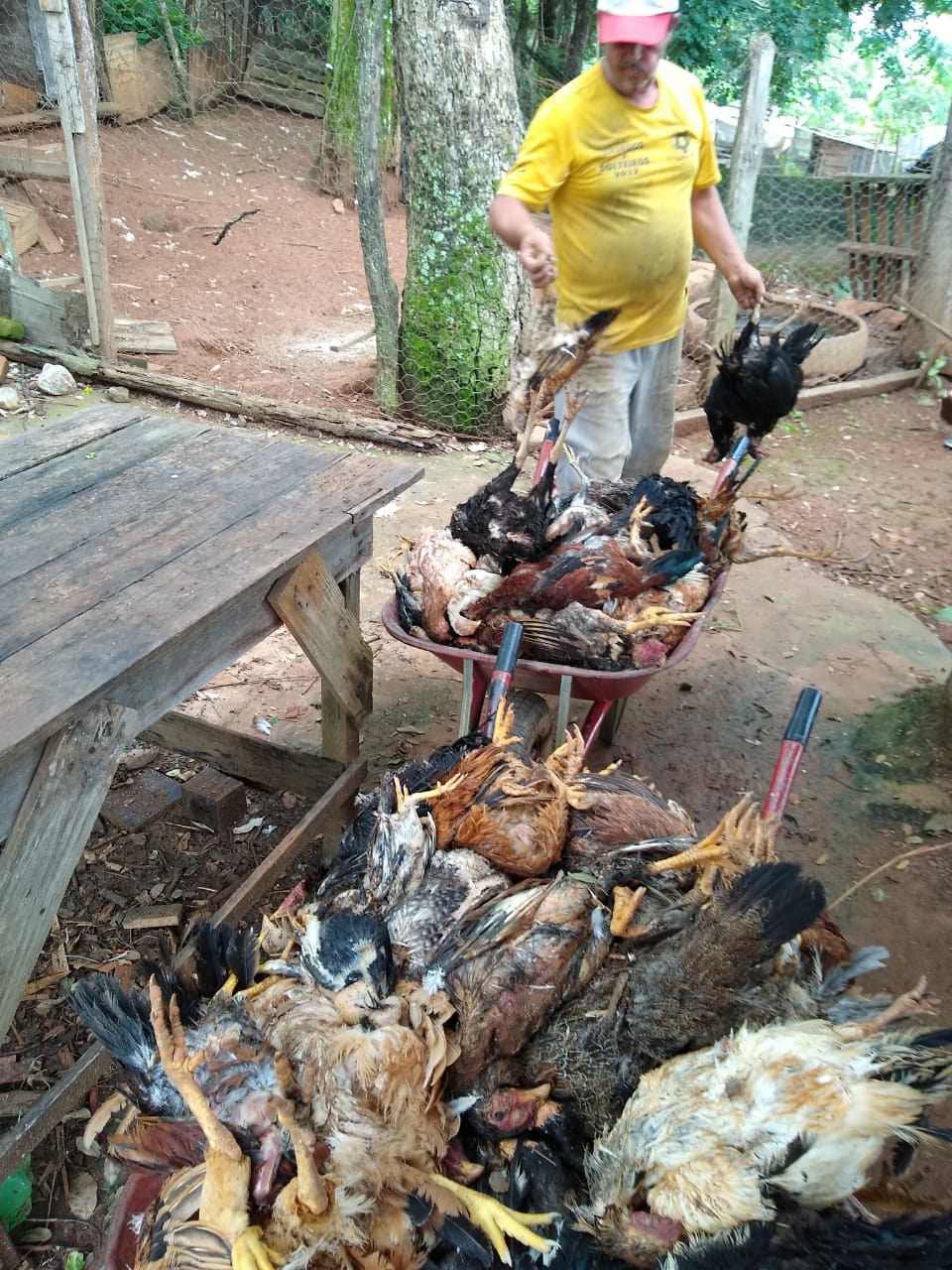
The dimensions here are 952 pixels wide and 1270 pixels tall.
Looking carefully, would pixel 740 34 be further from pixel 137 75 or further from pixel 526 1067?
pixel 526 1067

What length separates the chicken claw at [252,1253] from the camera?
124 cm

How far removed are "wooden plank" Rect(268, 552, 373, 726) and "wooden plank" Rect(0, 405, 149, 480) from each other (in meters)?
0.86

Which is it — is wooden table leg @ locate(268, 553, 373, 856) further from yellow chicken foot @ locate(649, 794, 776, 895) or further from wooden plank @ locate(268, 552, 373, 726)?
yellow chicken foot @ locate(649, 794, 776, 895)

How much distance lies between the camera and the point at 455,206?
5.81 m

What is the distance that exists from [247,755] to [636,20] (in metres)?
2.72

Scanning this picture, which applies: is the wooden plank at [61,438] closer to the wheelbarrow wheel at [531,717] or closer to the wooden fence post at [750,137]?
the wheelbarrow wheel at [531,717]

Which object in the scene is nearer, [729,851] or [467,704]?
[729,851]

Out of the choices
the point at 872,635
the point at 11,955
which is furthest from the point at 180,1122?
the point at 872,635

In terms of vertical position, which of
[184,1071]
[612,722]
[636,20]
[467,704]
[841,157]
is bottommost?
A: [612,722]

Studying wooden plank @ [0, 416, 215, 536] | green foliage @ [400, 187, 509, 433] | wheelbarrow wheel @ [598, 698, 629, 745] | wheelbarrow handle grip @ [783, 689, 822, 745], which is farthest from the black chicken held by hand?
green foliage @ [400, 187, 509, 433]

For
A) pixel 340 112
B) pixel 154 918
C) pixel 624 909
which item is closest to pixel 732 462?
pixel 624 909

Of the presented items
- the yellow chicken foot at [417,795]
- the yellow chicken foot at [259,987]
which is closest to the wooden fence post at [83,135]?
the yellow chicken foot at [417,795]

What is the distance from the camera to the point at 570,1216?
1.42 metres

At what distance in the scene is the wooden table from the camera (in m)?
1.68
